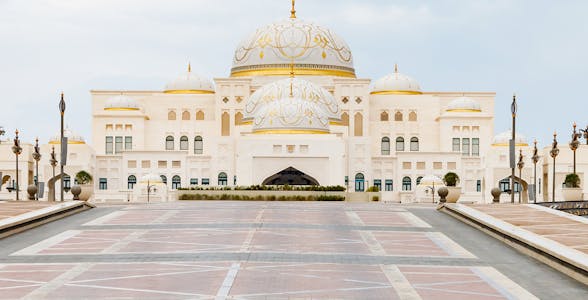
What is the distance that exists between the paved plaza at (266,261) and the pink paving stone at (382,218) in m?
0.07

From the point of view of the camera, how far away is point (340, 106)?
323 ft

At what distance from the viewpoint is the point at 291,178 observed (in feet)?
285

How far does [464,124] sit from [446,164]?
8248 mm

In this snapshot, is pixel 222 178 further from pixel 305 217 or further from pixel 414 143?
pixel 305 217

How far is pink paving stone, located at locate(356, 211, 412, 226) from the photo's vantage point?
→ 35.2m

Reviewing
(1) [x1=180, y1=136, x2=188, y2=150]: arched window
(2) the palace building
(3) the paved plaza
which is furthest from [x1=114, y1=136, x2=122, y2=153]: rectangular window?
(3) the paved plaza

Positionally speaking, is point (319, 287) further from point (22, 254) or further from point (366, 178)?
point (366, 178)

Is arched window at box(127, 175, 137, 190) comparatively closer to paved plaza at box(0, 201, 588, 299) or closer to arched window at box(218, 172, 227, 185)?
arched window at box(218, 172, 227, 185)

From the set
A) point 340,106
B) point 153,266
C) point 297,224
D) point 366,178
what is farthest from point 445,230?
point 340,106

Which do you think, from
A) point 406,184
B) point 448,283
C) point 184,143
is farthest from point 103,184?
point 448,283

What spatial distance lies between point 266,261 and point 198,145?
76.0 m

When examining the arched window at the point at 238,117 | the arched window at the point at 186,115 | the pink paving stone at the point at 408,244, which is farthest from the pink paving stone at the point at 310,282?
the arched window at the point at 186,115

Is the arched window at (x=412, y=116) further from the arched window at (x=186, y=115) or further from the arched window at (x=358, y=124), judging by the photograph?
the arched window at (x=186, y=115)

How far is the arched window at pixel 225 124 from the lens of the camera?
325 feet
